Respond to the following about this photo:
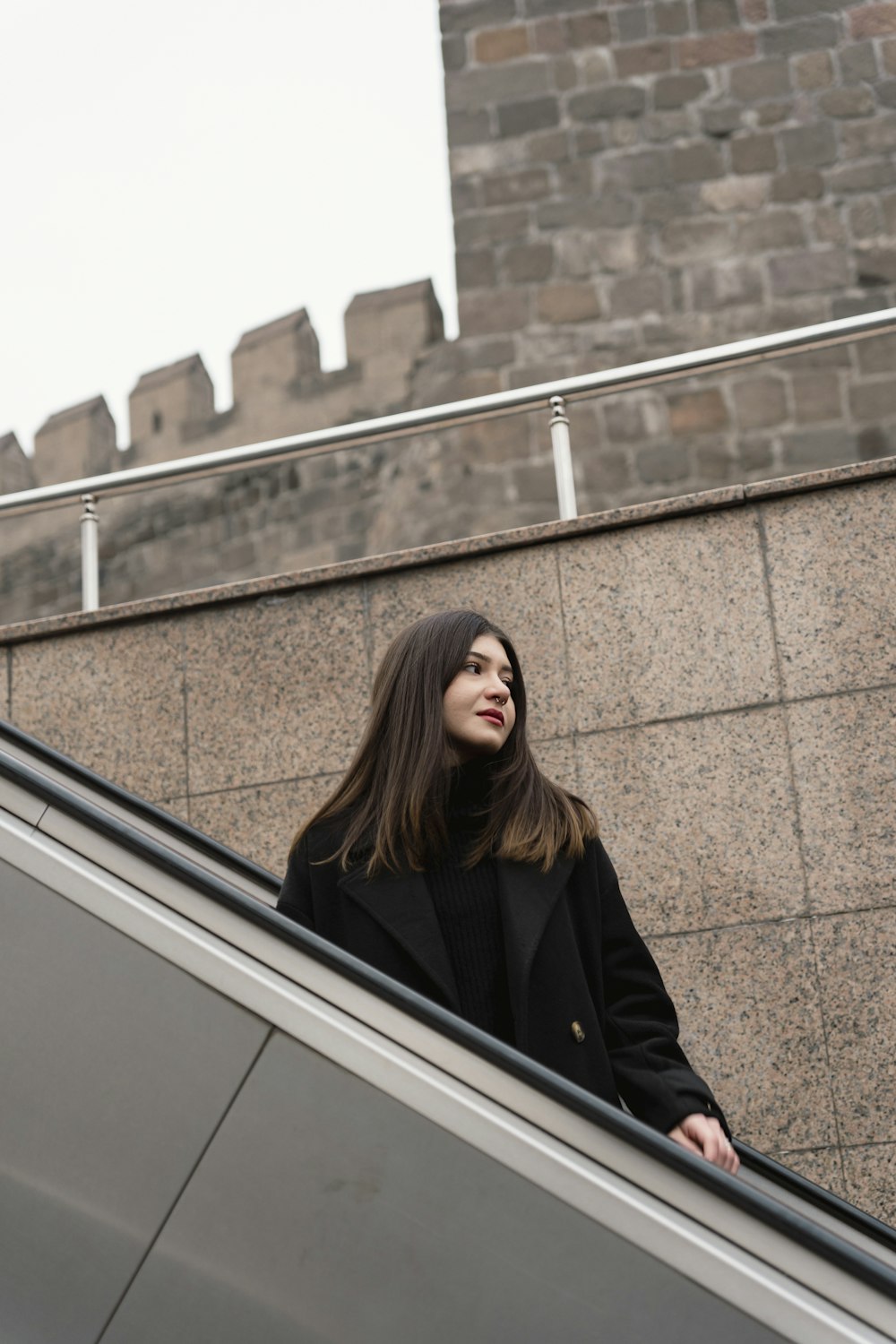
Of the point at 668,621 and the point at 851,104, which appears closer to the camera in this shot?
the point at 668,621

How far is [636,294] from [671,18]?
196 cm

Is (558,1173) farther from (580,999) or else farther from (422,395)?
(422,395)

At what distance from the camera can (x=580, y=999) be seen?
8.60 feet

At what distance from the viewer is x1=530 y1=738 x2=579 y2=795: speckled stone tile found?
5098 millimetres

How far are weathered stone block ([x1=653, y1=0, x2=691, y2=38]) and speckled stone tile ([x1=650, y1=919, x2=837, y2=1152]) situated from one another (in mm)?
7969

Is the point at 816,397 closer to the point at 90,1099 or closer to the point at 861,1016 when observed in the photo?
the point at 861,1016

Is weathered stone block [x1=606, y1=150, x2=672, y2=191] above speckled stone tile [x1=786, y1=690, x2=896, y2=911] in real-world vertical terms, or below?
above

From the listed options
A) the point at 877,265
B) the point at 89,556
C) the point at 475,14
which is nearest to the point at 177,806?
the point at 89,556

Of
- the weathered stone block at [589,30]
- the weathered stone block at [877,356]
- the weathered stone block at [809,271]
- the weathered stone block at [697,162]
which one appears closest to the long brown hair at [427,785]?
the weathered stone block at [877,356]

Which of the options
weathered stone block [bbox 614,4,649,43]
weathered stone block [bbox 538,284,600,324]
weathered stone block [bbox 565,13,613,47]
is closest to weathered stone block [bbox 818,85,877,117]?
weathered stone block [bbox 614,4,649,43]

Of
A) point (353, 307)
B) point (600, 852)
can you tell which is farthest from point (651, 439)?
point (600, 852)

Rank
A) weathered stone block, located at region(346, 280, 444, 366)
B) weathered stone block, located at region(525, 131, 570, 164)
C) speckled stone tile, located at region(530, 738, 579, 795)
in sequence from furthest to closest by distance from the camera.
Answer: weathered stone block, located at region(346, 280, 444, 366) → weathered stone block, located at region(525, 131, 570, 164) → speckled stone tile, located at region(530, 738, 579, 795)

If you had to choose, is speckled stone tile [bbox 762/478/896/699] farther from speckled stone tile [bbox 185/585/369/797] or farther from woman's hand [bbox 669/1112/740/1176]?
woman's hand [bbox 669/1112/740/1176]

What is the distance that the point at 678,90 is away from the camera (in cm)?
1083
